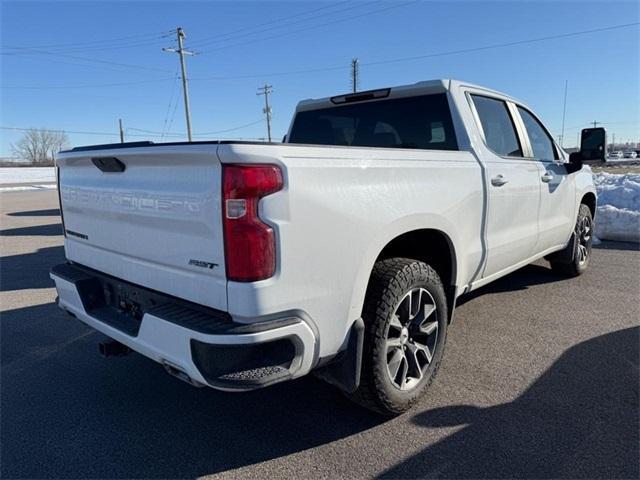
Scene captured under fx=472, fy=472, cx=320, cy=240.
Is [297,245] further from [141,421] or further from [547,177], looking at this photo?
[547,177]

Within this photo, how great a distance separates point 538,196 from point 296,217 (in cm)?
302

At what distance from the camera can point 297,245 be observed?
209 centimetres

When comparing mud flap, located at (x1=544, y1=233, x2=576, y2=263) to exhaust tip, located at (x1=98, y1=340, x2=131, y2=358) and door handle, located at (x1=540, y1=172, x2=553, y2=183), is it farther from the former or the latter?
exhaust tip, located at (x1=98, y1=340, x2=131, y2=358)

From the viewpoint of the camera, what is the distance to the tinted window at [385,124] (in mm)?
3645

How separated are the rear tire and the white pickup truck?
217cm

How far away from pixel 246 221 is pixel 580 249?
16.8 feet

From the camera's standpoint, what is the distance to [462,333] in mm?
4082

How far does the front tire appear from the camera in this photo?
2.56 metres

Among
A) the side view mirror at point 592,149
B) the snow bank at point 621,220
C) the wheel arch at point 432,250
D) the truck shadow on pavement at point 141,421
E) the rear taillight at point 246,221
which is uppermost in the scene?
the side view mirror at point 592,149

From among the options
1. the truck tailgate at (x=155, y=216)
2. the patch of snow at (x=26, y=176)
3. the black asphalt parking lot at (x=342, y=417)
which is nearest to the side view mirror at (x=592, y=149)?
the black asphalt parking lot at (x=342, y=417)

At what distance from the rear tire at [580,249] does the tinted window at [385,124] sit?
282cm

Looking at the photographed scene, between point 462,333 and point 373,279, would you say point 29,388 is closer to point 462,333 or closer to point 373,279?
point 373,279

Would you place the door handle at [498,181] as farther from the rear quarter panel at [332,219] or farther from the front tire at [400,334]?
the front tire at [400,334]

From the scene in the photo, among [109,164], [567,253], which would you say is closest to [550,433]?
[109,164]
